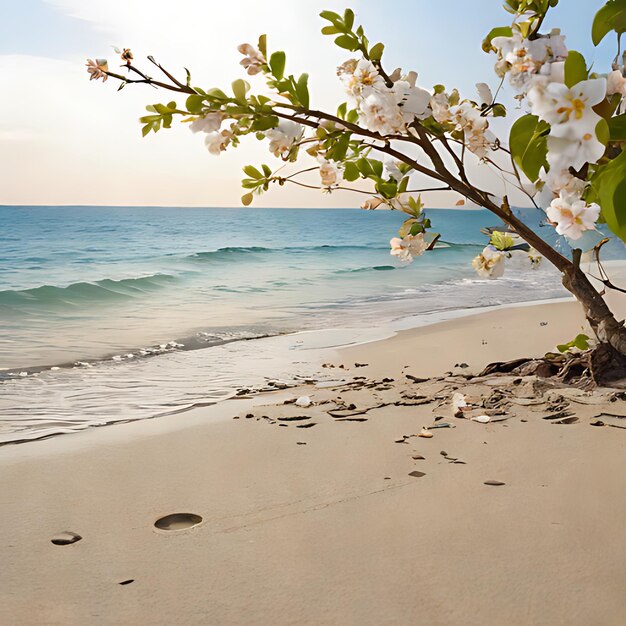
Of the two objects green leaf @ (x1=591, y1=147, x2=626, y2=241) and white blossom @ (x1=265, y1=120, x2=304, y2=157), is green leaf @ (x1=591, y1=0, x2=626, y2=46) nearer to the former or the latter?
green leaf @ (x1=591, y1=147, x2=626, y2=241)

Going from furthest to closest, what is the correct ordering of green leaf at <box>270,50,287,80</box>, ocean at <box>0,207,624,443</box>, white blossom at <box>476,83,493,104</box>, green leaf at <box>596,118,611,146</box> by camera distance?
ocean at <box>0,207,624,443</box> → white blossom at <box>476,83,493,104</box> → green leaf at <box>270,50,287,80</box> → green leaf at <box>596,118,611,146</box>

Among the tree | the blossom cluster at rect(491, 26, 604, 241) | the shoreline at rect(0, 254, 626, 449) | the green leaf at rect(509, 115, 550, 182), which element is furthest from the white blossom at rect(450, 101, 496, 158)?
the shoreline at rect(0, 254, 626, 449)

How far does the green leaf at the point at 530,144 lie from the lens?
73 cm

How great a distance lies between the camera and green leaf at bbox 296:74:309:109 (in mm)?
1081

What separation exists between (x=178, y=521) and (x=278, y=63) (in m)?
0.85

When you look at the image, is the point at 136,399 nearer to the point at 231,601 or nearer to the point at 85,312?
the point at 231,601

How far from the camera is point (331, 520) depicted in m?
1.23

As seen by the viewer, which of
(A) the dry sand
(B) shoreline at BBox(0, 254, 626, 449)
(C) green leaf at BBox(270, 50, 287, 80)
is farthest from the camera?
(B) shoreline at BBox(0, 254, 626, 449)

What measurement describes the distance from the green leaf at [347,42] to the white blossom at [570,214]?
1.48 ft

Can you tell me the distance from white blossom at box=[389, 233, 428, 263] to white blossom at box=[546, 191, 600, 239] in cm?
57

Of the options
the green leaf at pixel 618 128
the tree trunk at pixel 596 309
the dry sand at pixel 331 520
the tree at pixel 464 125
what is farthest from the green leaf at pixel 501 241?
the green leaf at pixel 618 128

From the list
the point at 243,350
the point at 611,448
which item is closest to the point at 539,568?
the point at 611,448

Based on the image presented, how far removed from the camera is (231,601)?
98 centimetres

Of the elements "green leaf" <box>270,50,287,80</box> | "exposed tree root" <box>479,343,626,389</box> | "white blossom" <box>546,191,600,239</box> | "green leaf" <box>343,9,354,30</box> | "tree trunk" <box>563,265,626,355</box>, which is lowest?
"exposed tree root" <box>479,343,626,389</box>
